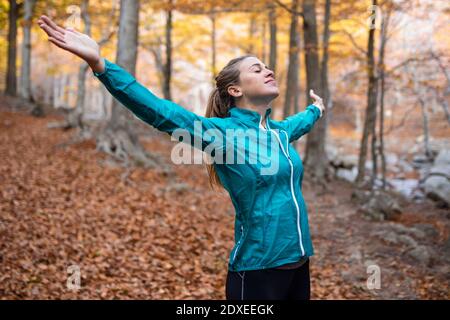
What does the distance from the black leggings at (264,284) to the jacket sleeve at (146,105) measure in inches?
31.7

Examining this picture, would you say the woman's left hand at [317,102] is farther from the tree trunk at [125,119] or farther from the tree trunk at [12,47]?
the tree trunk at [12,47]

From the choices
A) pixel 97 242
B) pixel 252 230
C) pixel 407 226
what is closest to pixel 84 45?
pixel 252 230

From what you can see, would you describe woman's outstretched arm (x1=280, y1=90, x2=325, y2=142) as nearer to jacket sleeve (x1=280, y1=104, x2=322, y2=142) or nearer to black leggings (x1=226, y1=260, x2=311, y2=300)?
jacket sleeve (x1=280, y1=104, x2=322, y2=142)

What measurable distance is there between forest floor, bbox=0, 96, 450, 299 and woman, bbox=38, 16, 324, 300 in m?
3.15

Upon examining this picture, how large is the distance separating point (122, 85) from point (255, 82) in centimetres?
84

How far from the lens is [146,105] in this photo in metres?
2.00

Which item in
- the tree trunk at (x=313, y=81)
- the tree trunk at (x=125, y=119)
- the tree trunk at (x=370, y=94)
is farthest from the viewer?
the tree trunk at (x=313, y=81)

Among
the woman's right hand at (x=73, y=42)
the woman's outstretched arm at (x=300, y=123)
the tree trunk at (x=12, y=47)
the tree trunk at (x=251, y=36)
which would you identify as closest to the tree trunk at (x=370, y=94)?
the woman's outstretched arm at (x=300, y=123)

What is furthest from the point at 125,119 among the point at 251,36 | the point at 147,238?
the point at 251,36

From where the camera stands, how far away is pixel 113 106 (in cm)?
1032

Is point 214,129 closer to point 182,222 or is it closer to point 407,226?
point 182,222

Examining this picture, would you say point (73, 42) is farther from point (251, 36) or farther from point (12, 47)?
point (251, 36)

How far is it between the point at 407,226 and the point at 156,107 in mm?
7823

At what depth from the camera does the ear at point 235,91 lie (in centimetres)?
248
